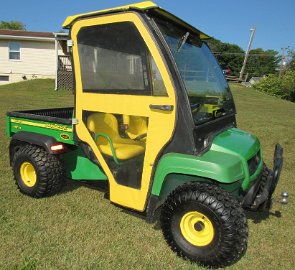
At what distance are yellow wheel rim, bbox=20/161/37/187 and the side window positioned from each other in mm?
1450

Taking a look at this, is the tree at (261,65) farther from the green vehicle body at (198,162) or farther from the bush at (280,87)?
the green vehicle body at (198,162)

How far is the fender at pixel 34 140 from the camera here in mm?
4215

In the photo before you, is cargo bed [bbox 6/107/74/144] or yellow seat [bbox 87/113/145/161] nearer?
yellow seat [bbox 87/113/145/161]

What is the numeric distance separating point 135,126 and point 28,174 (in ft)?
5.83

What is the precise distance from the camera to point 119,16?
10.9ft

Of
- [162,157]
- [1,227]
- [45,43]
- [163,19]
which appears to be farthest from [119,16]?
[45,43]

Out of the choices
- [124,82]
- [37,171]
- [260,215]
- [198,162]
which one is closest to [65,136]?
[37,171]

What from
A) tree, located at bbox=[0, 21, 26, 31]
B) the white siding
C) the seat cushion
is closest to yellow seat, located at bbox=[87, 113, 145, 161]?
the seat cushion

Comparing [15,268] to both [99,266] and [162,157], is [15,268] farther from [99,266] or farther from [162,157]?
[162,157]

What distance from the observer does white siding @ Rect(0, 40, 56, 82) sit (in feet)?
76.0

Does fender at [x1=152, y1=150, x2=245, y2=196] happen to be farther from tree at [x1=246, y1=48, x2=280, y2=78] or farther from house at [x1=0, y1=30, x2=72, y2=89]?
tree at [x1=246, y1=48, x2=280, y2=78]

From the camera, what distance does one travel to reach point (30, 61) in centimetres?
2344

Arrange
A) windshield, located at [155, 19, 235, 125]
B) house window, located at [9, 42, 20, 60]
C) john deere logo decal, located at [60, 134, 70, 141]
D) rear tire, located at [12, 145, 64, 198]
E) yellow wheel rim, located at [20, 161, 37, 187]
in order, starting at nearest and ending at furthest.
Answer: windshield, located at [155, 19, 235, 125] → john deere logo decal, located at [60, 134, 70, 141] → rear tire, located at [12, 145, 64, 198] → yellow wheel rim, located at [20, 161, 37, 187] → house window, located at [9, 42, 20, 60]

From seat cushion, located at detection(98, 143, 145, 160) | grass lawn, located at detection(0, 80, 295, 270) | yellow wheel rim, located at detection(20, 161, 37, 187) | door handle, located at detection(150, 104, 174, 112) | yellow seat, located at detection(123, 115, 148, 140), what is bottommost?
grass lawn, located at detection(0, 80, 295, 270)
